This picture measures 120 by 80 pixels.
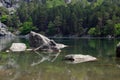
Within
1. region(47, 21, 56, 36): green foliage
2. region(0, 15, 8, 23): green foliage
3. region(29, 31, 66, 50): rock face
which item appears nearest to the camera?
region(29, 31, 66, 50): rock face

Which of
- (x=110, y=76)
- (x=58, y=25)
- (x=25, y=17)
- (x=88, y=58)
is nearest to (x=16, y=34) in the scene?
(x=25, y=17)

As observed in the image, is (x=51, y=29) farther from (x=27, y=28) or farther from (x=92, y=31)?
(x=92, y=31)

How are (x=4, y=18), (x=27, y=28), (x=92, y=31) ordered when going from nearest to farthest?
(x=92, y=31) → (x=27, y=28) → (x=4, y=18)

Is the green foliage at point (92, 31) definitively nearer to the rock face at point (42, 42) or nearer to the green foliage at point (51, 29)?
the green foliage at point (51, 29)

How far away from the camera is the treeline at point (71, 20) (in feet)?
428

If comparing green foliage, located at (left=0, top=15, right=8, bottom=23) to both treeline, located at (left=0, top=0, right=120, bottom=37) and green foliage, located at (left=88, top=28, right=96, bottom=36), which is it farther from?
green foliage, located at (left=88, top=28, right=96, bottom=36)

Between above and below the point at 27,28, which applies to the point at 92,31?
above

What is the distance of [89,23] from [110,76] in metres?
118

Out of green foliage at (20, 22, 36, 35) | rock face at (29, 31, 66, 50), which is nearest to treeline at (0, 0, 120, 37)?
green foliage at (20, 22, 36, 35)

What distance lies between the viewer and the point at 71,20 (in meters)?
144

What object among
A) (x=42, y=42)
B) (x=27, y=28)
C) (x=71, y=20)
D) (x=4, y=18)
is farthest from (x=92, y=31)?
(x=42, y=42)

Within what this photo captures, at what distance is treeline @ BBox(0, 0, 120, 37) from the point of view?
13038 cm

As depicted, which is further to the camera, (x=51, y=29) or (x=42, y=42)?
(x=51, y=29)

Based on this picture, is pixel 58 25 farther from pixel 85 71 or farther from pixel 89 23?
pixel 85 71
